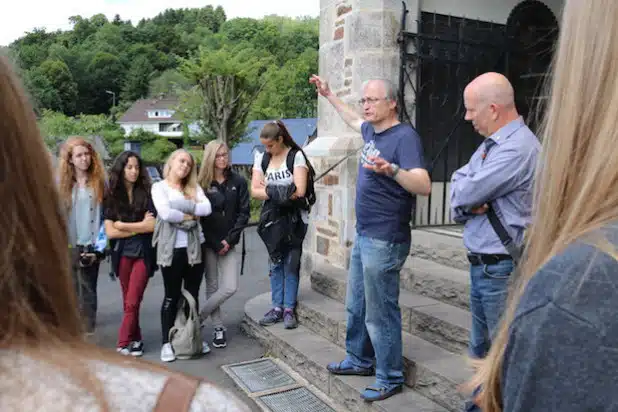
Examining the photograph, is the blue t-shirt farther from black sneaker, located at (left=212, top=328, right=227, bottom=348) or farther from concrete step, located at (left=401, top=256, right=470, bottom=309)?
black sneaker, located at (left=212, top=328, right=227, bottom=348)

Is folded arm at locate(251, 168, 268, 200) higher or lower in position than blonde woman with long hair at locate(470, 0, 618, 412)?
lower

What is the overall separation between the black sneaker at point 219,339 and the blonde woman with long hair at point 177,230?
452 millimetres

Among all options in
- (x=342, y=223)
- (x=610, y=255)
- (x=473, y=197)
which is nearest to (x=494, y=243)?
(x=473, y=197)

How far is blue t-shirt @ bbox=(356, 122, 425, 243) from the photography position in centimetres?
320

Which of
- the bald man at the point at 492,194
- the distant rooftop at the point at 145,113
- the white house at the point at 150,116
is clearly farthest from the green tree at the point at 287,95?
the bald man at the point at 492,194

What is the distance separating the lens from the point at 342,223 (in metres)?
5.53

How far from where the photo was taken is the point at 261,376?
14.0ft

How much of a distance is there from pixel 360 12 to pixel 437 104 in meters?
1.19

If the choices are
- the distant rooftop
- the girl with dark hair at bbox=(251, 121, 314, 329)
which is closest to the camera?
the girl with dark hair at bbox=(251, 121, 314, 329)

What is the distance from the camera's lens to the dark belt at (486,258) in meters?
2.70

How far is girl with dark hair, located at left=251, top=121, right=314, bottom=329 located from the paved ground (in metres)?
0.39

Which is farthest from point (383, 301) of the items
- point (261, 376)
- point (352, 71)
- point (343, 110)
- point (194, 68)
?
point (194, 68)

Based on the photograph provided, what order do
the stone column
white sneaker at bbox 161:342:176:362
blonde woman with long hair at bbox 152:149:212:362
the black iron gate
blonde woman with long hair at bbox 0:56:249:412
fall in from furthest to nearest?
the black iron gate → the stone column → white sneaker at bbox 161:342:176:362 → blonde woman with long hair at bbox 152:149:212:362 → blonde woman with long hair at bbox 0:56:249:412

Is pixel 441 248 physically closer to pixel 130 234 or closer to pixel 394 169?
pixel 394 169
